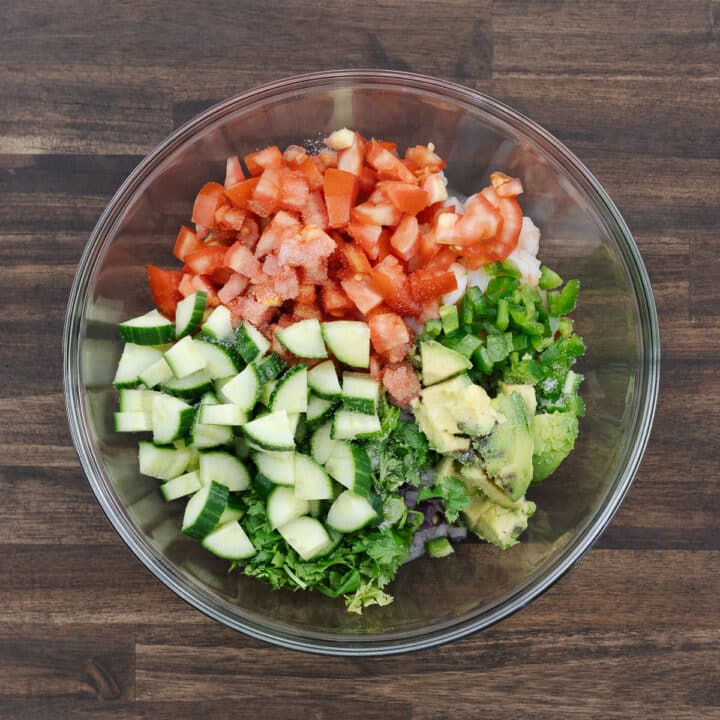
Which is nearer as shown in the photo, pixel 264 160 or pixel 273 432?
pixel 273 432

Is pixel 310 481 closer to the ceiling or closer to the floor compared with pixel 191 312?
closer to the floor

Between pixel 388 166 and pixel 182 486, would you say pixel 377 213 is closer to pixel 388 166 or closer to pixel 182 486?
pixel 388 166

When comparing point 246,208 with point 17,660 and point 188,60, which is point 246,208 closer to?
point 188,60

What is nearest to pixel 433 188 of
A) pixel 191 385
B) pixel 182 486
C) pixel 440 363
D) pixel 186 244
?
pixel 440 363

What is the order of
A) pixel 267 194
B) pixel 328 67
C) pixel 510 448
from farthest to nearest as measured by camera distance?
pixel 328 67
pixel 267 194
pixel 510 448

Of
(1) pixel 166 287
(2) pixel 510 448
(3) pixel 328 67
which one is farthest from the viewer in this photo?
(3) pixel 328 67

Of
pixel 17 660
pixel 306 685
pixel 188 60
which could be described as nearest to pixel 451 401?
pixel 306 685

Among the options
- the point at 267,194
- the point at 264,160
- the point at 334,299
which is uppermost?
the point at 264,160
